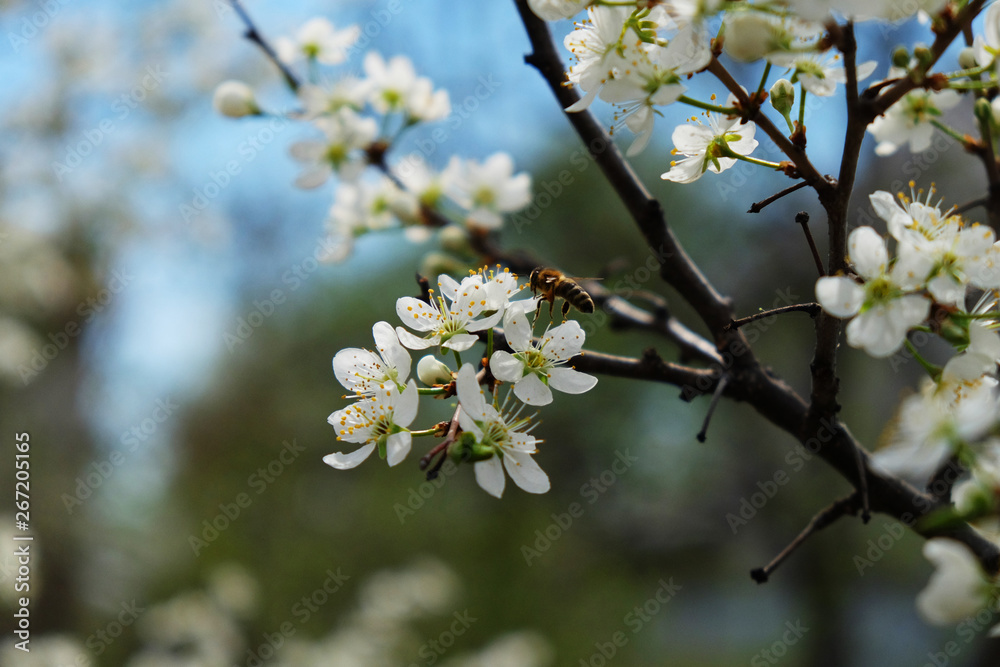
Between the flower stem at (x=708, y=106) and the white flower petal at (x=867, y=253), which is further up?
the flower stem at (x=708, y=106)

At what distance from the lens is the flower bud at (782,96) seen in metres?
0.86

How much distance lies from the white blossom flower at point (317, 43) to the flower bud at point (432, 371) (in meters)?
1.32

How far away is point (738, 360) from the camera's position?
1.16 metres

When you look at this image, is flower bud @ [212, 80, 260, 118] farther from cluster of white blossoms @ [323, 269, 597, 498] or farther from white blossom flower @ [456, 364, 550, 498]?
white blossom flower @ [456, 364, 550, 498]

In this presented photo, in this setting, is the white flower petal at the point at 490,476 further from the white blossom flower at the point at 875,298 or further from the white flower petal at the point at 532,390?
the white blossom flower at the point at 875,298

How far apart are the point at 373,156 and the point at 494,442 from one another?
1281 millimetres

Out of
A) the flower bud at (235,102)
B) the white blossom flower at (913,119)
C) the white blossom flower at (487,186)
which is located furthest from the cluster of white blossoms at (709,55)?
the flower bud at (235,102)

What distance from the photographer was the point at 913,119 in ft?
4.13

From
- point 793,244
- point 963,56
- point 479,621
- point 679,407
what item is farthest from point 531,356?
point 479,621

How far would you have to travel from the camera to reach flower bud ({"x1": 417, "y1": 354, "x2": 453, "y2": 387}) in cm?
98

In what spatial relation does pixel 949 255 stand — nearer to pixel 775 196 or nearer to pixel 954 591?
pixel 775 196

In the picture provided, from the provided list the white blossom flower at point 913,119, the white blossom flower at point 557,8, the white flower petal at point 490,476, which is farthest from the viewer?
the white blossom flower at point 913,119

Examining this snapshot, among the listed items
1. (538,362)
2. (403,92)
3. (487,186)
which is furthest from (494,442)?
(403,92)

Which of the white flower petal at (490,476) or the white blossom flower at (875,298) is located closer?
the white blossom flower at (875,298)
